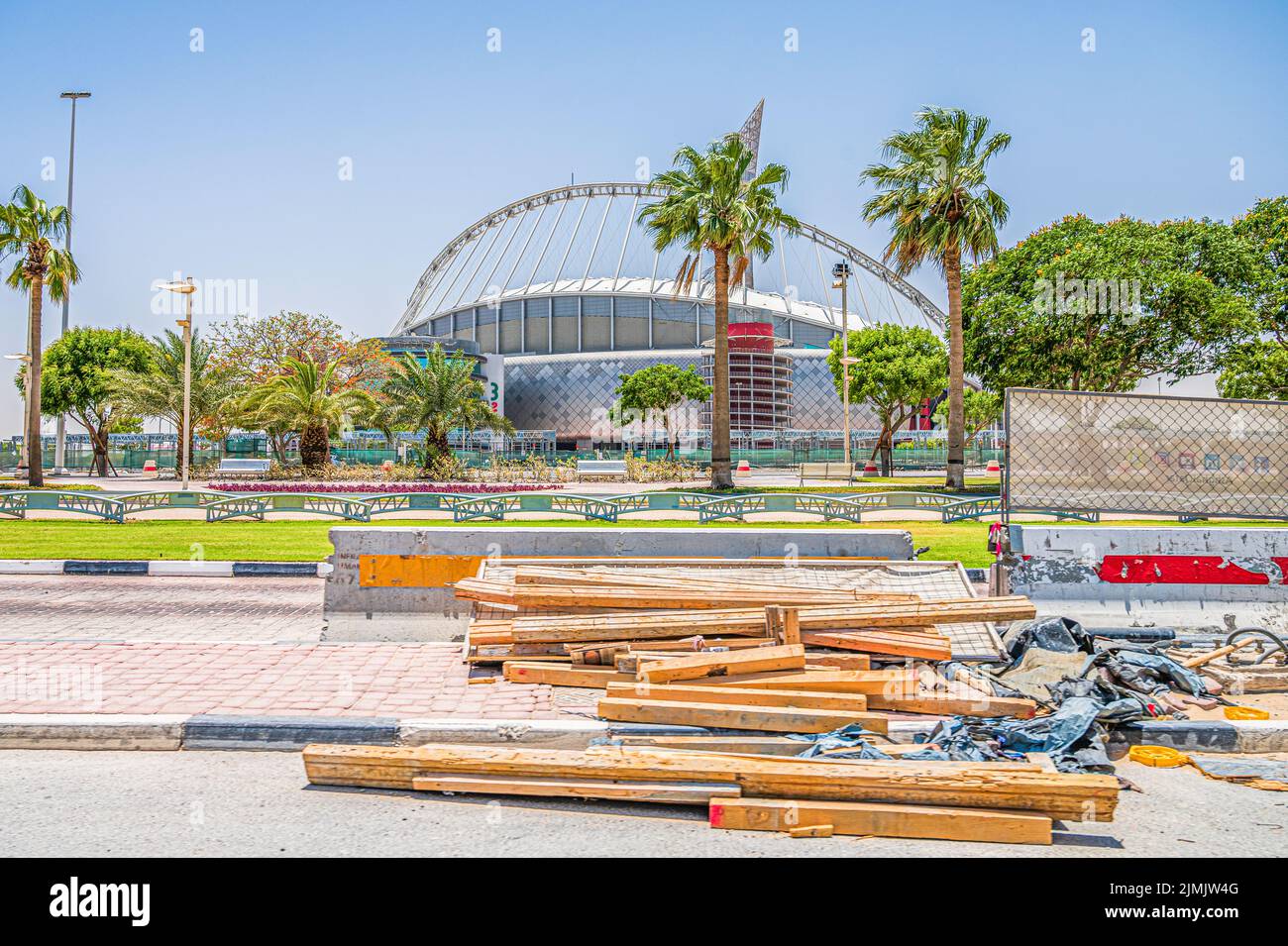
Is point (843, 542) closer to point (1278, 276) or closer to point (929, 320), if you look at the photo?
point (1278, 276)

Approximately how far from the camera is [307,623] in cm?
949

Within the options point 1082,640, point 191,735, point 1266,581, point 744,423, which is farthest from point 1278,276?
point 744,423

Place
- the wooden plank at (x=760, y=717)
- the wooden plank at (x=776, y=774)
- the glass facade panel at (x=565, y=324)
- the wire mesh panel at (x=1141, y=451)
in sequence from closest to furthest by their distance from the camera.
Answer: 1. the wooden plank at (x=776, y=774)
2. the wooden plank at (x=760, y=717)
3. the wire mesh panel at (x=1141, y=451)
4. the glass facade panel at (x=565, y=324)

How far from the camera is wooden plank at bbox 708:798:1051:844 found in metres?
4.06

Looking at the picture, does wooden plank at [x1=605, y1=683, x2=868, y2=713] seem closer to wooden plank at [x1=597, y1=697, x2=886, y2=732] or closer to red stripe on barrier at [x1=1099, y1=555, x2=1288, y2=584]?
wooden plank at [x1=597, y1=697, x2=886, y2=732]

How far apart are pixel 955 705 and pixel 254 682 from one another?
496 centimetres

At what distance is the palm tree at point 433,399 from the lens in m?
37.2

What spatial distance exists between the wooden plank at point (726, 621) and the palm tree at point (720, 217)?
21.3 m

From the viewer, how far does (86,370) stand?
57812 millimetres

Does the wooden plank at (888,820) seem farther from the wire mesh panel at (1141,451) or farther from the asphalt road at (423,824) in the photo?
the wire mesh panel at (1141,451)

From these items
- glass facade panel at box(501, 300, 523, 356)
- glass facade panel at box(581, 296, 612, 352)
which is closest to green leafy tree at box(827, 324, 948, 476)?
glass facade panel at box(581, 296, 612, 352)

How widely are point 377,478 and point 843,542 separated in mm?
31279

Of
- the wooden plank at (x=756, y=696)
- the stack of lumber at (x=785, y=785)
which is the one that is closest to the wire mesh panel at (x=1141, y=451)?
the wooden plank at (x=756, y=696)

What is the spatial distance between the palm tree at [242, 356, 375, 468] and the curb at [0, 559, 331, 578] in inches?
856
